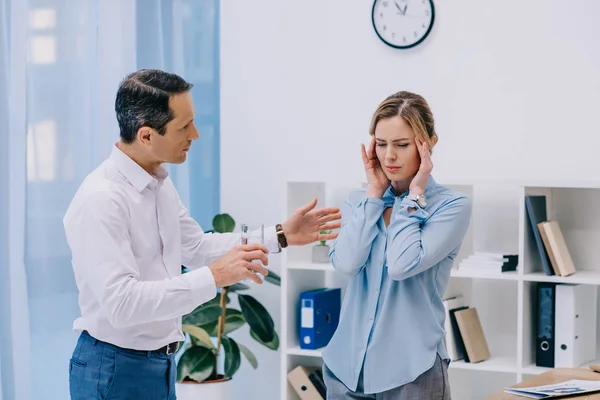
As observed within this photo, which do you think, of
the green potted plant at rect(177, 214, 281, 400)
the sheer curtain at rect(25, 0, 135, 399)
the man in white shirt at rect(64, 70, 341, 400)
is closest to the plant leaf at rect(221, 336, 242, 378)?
the green potted plant at rect(177, 214, 281, 400)

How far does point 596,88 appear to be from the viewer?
11.7 feet

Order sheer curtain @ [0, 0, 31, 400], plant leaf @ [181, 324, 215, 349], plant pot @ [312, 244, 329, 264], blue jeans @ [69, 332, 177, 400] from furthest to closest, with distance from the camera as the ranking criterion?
plant pot @ [312, 244, 329, 264] → plant leaf @ [181, 324, 215, 349] → sheer curtain @ [0, 0, 31, 400] → blue jeans @ [69, 332, 177, 400]

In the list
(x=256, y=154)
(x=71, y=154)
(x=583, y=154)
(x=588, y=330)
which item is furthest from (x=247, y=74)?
(x=588, y=330)

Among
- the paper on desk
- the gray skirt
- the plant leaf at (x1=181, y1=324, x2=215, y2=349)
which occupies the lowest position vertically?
the plant leaf at (x1=181, y1=324, x2=215, y2=349)

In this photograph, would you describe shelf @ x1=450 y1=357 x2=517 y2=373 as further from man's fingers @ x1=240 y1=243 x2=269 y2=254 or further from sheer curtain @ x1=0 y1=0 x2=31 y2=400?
sheer curtain @ x1=0 y1=0 x2=31 y2=400

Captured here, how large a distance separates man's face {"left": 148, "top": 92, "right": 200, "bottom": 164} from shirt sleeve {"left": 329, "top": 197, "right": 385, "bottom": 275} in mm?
503

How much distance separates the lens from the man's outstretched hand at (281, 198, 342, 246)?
2.66 metres

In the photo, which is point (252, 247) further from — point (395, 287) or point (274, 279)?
point (274, 279)

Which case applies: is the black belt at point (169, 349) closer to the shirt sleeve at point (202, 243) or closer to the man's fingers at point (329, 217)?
the shirt sleeve at point (202, 243)

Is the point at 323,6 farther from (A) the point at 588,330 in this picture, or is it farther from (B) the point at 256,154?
(A) the point at 588,330

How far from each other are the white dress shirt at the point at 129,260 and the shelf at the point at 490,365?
63.7 inches

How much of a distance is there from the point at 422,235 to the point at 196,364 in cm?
185

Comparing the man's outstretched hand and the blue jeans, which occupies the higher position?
the man's outstretched hand

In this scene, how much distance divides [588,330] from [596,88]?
1.03 metres
